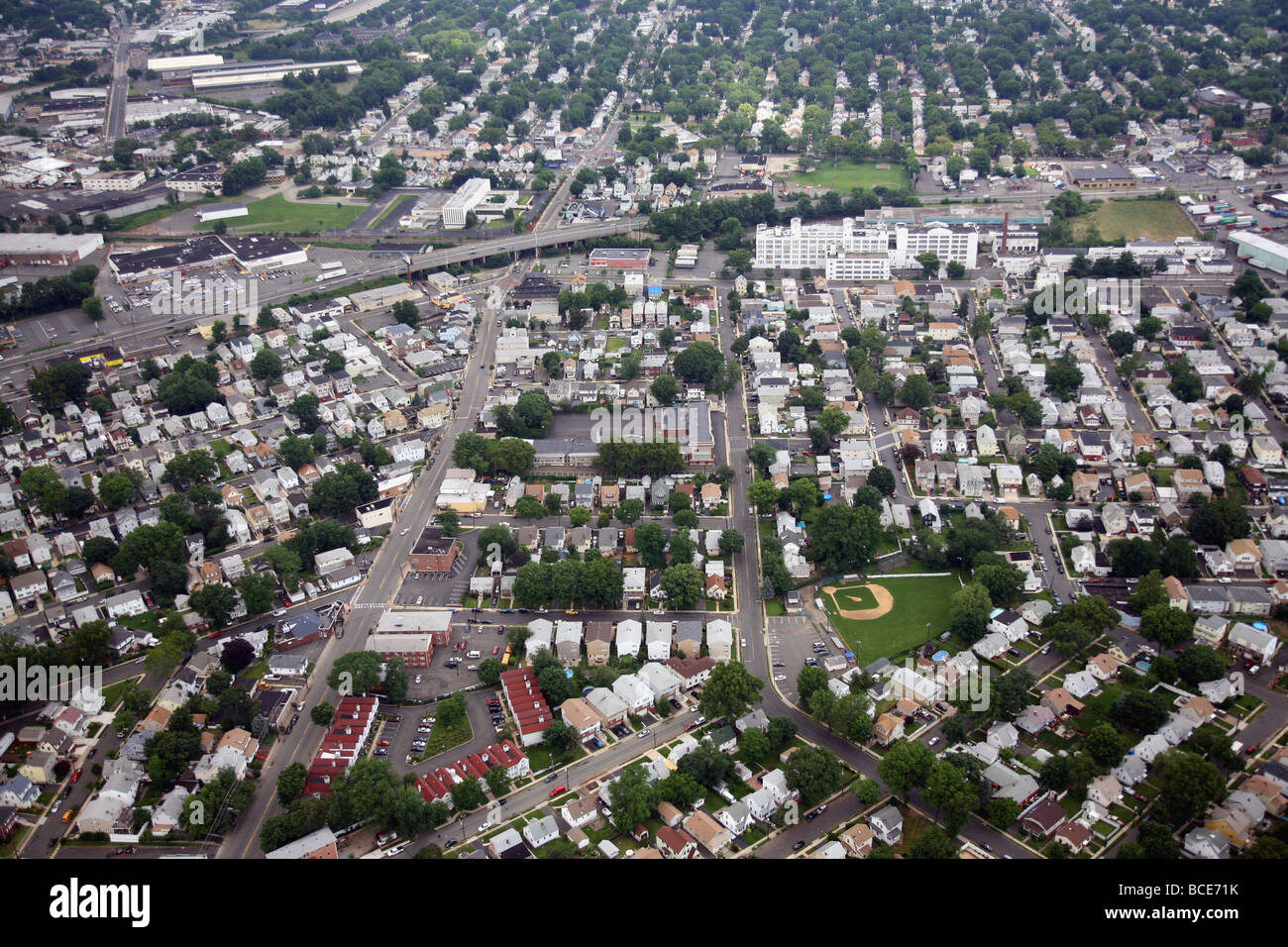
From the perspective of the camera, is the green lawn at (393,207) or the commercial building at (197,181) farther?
the commercial building at (197,181)

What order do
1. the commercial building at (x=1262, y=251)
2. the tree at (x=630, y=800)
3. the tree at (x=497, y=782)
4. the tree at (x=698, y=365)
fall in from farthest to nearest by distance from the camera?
the commercial building at (x=1262, y=251)
the tree at (x=698, y=365)
the tree at (x=497, y=782)
the tree at (x=630, y=800)

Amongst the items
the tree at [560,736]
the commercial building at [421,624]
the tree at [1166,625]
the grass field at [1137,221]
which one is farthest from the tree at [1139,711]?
the grass field at [1137,221]

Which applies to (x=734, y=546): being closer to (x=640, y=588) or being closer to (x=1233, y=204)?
(x=640, y=588)

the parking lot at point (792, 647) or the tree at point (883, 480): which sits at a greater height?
the tree at point (883, 480)

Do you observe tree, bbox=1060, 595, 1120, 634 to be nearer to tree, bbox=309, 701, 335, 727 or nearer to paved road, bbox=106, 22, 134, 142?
tree, bbox=309, 701, 335, 727

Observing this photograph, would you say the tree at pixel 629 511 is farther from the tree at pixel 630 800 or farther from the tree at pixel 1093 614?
the tree at pixel 1093 614

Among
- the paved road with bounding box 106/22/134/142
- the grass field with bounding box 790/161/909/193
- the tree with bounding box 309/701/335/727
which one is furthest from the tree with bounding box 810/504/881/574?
the paved road with bounding box 106/22/134/142

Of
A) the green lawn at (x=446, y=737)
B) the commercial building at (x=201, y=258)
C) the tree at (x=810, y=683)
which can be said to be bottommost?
the green lawn at (x=446, y=737)
